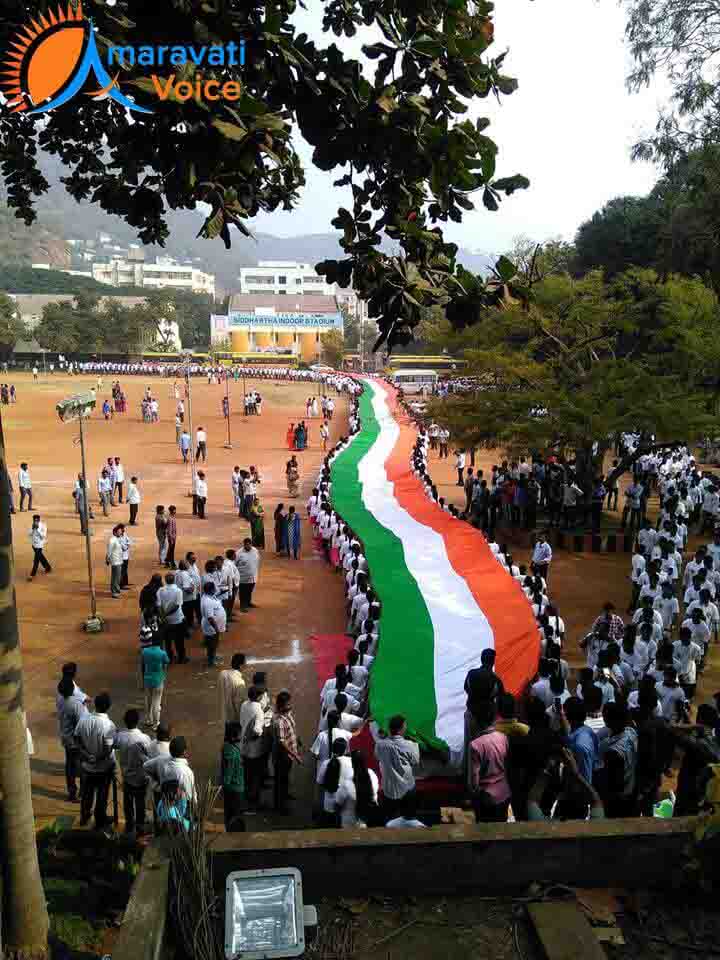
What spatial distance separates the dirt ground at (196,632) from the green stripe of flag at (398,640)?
1.05m

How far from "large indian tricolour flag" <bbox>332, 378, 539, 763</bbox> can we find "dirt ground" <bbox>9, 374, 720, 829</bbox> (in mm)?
1153

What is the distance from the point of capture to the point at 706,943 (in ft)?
11.8

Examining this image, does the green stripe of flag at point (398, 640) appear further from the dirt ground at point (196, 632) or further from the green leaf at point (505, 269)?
the green leaf at point (505, 269)

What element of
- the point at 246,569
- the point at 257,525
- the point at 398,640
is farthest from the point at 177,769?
the point at 257,525

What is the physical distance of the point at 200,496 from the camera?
17.7 meters

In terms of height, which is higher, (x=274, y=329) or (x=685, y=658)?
(x=274, y=329)

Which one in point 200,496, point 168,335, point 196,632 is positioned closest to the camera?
point 196,632

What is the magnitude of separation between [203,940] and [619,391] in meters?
13.5

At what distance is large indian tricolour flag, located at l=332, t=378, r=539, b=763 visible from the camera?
23.4 feet

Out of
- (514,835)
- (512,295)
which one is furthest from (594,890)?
(512,295)

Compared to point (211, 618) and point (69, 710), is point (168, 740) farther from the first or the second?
point (211, 618)

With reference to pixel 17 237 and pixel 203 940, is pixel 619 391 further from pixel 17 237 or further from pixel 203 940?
pixel 17 237

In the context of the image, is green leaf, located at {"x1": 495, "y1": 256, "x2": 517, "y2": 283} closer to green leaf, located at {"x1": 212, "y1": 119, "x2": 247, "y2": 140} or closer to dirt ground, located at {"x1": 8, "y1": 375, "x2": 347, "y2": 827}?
green leaf, located at {"x1": 212, "y1": 119, "x2": 247, "y2": 140}

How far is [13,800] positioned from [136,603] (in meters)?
8.27
